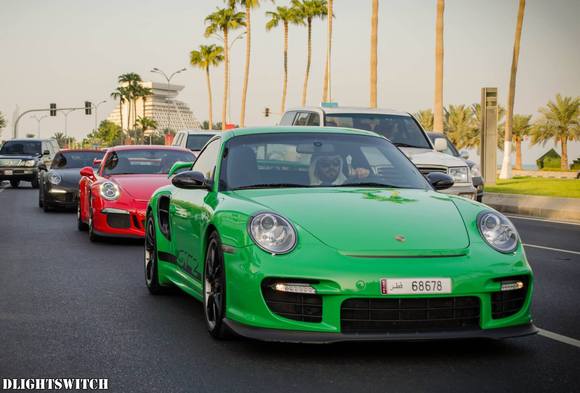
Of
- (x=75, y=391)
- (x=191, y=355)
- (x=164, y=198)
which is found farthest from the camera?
(x=164, y=198)

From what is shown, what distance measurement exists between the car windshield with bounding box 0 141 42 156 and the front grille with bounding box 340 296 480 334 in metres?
32.7

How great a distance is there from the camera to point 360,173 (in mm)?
7055

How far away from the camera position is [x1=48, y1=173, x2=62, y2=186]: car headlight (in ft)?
66.0

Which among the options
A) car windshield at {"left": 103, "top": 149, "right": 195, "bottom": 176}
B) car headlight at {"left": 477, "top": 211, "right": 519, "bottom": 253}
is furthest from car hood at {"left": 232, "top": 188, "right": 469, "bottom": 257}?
car windshield at {"left": 103, "top": 149, "right": 195, "bottom": 176}

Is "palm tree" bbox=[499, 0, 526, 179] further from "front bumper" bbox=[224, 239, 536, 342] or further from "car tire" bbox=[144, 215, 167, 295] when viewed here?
"front bumper" bbox=[224, 239, 536, 342]

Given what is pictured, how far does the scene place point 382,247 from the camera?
219 inches

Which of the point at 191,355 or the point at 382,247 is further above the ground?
the point at 382,247

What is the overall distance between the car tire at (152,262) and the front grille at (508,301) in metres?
3.58

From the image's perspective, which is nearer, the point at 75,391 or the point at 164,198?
the point at 75,391

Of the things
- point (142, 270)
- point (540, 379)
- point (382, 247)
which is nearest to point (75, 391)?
A: point (382, 247)

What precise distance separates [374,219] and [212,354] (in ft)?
4.23

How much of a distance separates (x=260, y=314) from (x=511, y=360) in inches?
59.5

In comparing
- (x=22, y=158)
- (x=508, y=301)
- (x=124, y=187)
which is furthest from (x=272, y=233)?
(x=22, y=158)

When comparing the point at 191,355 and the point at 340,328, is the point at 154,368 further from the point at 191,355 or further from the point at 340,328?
the point at 340,328
